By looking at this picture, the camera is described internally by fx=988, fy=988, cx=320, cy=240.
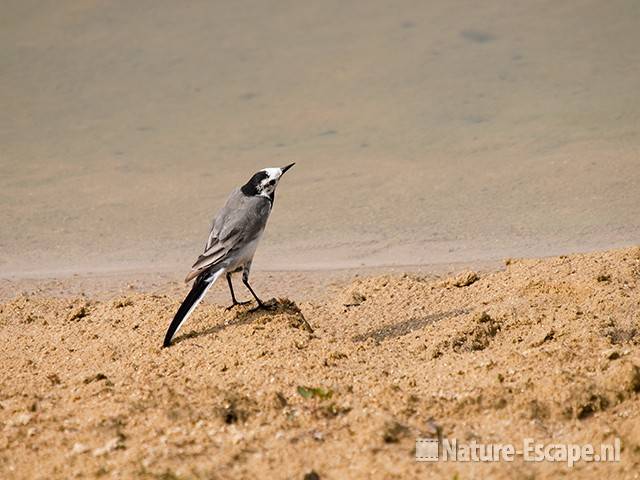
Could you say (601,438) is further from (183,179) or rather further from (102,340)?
(183,179)

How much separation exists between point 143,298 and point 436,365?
273 centimetres

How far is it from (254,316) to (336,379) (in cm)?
133

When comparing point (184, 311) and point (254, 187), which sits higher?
point (254, 187)

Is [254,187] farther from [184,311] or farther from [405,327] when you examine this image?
[405,327]

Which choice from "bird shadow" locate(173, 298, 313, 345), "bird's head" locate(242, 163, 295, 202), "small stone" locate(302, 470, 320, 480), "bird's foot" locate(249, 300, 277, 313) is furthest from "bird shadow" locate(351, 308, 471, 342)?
"small stone" locate(302, 470, 320, 480)

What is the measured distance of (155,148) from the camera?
1280 centimetres

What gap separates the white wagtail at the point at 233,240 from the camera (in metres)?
6.69

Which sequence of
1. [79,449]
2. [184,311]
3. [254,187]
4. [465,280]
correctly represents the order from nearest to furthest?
[79,449] < [184,311] < [254,187] < [465,280]

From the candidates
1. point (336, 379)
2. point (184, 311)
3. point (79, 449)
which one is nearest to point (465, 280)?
point (184, 311)

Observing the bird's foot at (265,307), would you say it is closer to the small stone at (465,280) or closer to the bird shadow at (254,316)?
the bird shadow at (254,316)

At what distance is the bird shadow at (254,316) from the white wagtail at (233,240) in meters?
0.07

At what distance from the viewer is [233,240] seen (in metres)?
6.97

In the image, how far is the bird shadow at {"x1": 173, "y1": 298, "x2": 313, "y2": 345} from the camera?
658 cm

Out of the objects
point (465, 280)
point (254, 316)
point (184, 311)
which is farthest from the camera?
point (465, 280)
